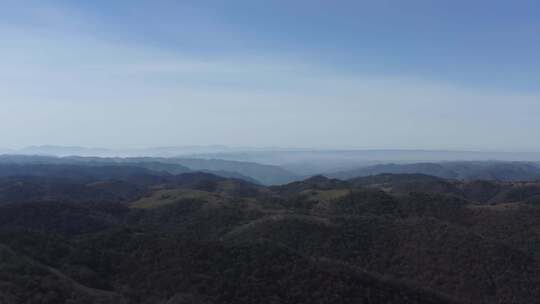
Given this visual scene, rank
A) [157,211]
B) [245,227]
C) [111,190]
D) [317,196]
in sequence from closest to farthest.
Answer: [245,227] < [157,211] < [317,196] < [111,190]

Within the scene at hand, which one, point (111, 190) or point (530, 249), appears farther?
point (111, 190)

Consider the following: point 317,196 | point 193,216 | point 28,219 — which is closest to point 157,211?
point 193,216

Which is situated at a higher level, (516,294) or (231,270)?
(231,270)

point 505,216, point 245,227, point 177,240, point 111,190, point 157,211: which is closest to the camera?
point 177,240

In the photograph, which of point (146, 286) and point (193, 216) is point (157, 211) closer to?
point (193, 216)

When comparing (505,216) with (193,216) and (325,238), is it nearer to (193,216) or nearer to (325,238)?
(325,238)

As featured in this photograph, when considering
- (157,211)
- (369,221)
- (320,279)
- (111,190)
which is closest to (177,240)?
(320,279)
